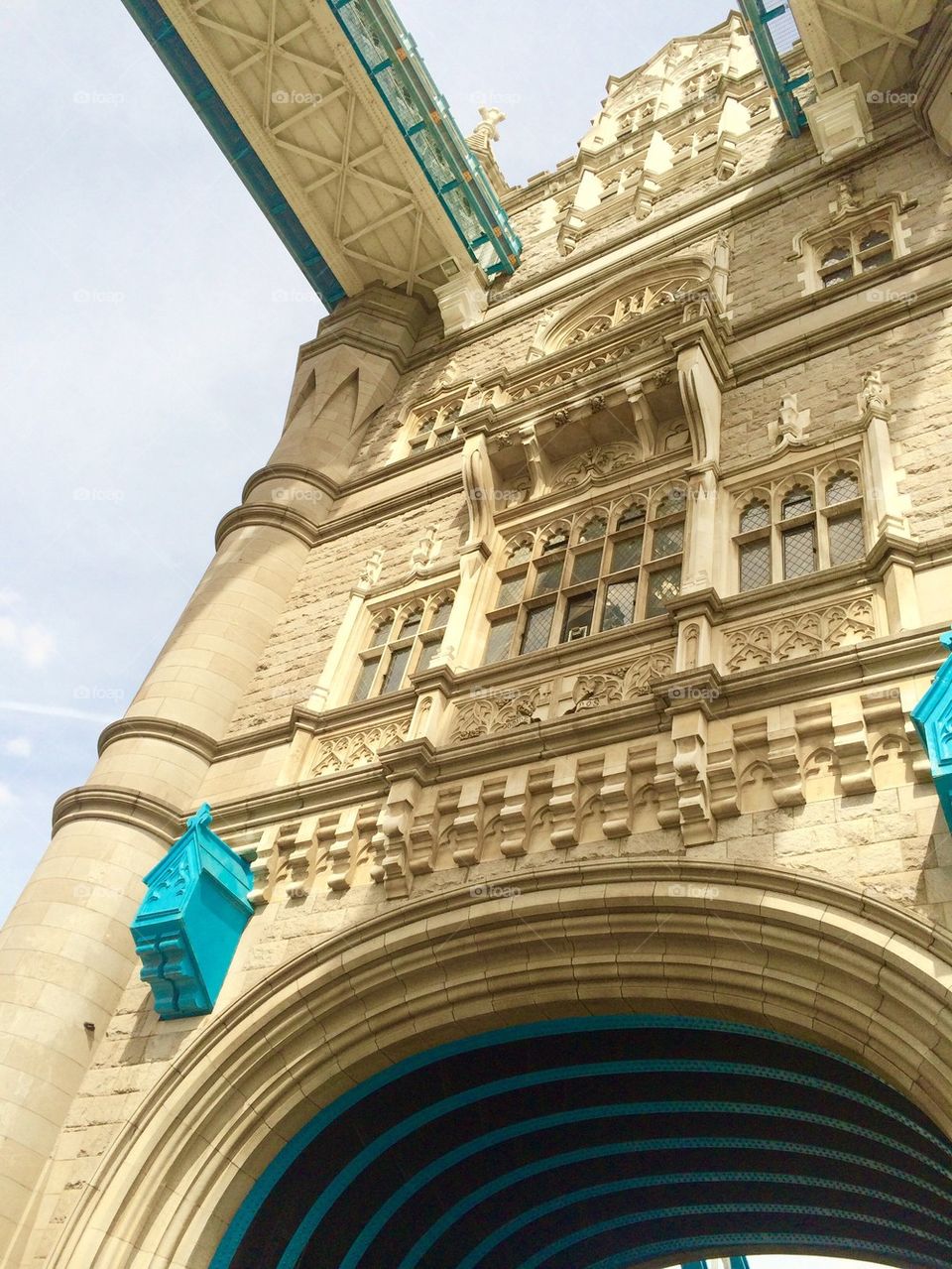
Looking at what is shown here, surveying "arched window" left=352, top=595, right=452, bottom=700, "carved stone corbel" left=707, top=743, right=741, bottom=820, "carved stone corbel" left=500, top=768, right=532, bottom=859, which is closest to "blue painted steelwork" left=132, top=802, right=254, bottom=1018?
"arched window" left=352, top=595, right=452, bottom=700

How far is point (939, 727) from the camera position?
6547mm

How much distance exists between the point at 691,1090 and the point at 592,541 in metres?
5.16

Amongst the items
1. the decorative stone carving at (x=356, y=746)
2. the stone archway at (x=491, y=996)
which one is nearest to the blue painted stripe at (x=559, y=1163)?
the stone archway at (x=491, y=996)

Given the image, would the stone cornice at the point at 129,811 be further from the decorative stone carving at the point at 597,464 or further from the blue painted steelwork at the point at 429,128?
the blue painted steelwork at the point at 429,128

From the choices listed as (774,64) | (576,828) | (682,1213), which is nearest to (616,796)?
(576,828)

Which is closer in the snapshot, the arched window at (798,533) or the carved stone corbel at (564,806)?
the carved stone corbel at (564,806)

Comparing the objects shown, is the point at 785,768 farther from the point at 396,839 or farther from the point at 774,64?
the point at 774,64

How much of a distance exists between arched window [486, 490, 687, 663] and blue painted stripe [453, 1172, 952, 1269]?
527 centimetres

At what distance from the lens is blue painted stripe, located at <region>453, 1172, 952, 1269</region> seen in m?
10.5

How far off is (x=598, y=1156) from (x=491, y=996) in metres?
3.26

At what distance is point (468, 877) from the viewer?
28.5 feet

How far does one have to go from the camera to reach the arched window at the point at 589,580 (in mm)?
10383

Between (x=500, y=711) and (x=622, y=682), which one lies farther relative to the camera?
(x=500, y=711)

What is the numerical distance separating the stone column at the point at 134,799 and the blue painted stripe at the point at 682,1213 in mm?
5633
